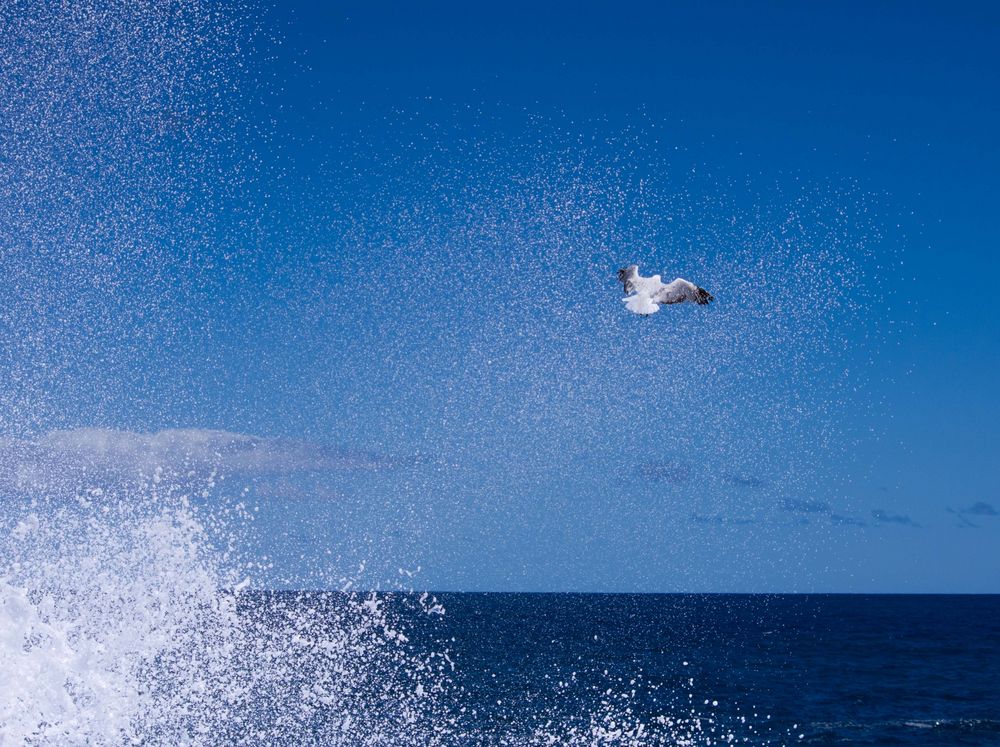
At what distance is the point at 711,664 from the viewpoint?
2406 inches

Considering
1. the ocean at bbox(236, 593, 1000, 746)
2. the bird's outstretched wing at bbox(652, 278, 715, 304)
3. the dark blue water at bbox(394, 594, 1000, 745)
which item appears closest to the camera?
the bird's outstretched wing at bbox(652, 278, 715, 304)

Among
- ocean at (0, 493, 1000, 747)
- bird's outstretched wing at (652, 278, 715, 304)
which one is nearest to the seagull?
bird's outstretched wing at (652, 278, 715, 304)

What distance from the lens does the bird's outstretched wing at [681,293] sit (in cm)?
1461

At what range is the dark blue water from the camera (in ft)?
114

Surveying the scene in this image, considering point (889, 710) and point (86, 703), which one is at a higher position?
point (86, 703)

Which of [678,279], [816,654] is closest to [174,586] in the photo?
[678,279]

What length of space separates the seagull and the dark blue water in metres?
20.5

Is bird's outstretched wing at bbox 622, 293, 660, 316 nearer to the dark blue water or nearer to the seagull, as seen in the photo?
the seagull

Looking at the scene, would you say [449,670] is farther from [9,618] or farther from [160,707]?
[9,618]

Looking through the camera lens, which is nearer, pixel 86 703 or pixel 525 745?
pixel 86 703

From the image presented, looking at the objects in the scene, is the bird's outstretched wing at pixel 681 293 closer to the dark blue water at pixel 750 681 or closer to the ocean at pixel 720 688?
the ocean at pixel 720 688

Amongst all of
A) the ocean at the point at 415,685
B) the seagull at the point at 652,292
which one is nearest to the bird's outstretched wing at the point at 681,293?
the seagull at the point at 652,292

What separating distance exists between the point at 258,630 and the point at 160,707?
38.2 meters

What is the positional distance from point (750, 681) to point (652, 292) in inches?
1611
